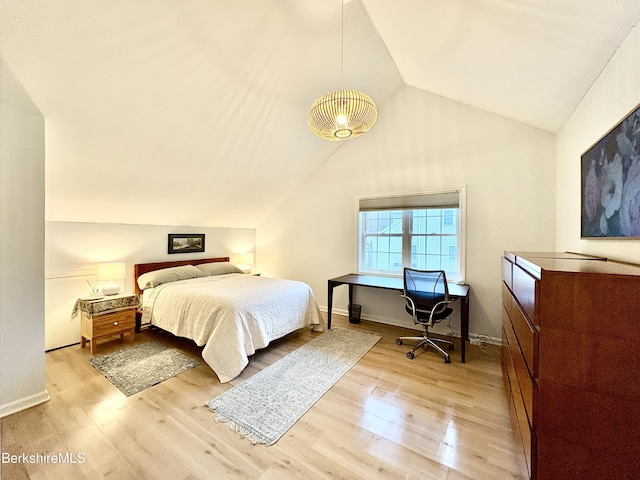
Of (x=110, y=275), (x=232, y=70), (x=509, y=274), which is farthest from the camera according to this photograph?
(x=110, y=275)

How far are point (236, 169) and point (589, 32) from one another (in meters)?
3.54

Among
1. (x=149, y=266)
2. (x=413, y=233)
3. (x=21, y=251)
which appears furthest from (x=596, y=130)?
(x=149, y=266)

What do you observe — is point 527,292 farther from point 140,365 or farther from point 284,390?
point 140,365

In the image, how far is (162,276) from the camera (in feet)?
11.9

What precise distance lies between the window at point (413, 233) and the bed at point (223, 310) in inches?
52.5

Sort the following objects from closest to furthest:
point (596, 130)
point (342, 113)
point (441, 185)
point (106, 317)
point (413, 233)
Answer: point (596, 130) < point (342, 113) < point (106, 317) < point (441, 185) < point (413, 233)

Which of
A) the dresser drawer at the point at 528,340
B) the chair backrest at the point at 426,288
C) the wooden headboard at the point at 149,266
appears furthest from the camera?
the wooden headboard at the point at 149,266

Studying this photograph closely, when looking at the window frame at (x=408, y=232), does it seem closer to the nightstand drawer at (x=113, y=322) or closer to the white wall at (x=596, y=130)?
the white wall at (x=596, y=130)

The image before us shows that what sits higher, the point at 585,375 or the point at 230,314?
the point at 585,375

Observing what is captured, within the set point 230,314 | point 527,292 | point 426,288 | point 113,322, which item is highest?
point 527,292

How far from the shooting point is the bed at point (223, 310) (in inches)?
100

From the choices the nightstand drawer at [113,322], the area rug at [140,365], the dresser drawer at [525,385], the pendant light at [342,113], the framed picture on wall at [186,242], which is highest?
the pendant light at [342,113]

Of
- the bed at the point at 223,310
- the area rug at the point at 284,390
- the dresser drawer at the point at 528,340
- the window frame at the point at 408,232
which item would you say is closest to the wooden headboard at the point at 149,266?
the bed at the point at 223,310

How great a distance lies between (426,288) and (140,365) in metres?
3.15
